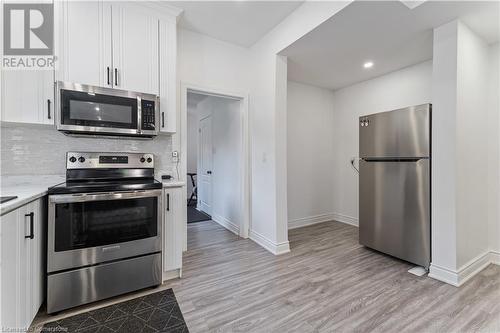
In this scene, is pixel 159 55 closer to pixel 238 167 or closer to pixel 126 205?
pixel 126 205

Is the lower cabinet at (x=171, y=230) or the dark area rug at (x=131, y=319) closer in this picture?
the dark area rug at (x=131, y=319)

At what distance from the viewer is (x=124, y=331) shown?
4.97ft

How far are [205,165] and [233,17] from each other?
303 cm

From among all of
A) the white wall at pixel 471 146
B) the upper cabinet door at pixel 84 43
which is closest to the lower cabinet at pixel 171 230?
the upper cabinet door at pixel 84 43

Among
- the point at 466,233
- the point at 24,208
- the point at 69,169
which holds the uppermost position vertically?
the point at 69,169

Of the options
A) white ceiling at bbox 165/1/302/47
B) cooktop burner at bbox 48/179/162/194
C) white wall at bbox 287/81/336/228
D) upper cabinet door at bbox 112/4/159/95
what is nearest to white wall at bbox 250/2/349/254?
white ceiling at bbox 165/1/302/47

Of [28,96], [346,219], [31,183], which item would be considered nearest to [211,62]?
[28,96]

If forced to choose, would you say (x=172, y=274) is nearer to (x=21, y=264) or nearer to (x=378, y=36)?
(x=21, y=264)

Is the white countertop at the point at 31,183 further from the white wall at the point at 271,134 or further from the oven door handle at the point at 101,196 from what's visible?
the white wall at the point at 271,134

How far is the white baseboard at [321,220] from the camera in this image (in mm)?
3955

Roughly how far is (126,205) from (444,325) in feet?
8.34

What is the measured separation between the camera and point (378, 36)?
2.42 metres

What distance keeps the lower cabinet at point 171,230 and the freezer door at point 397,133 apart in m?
2.33

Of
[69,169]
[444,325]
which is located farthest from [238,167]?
[444,325]
